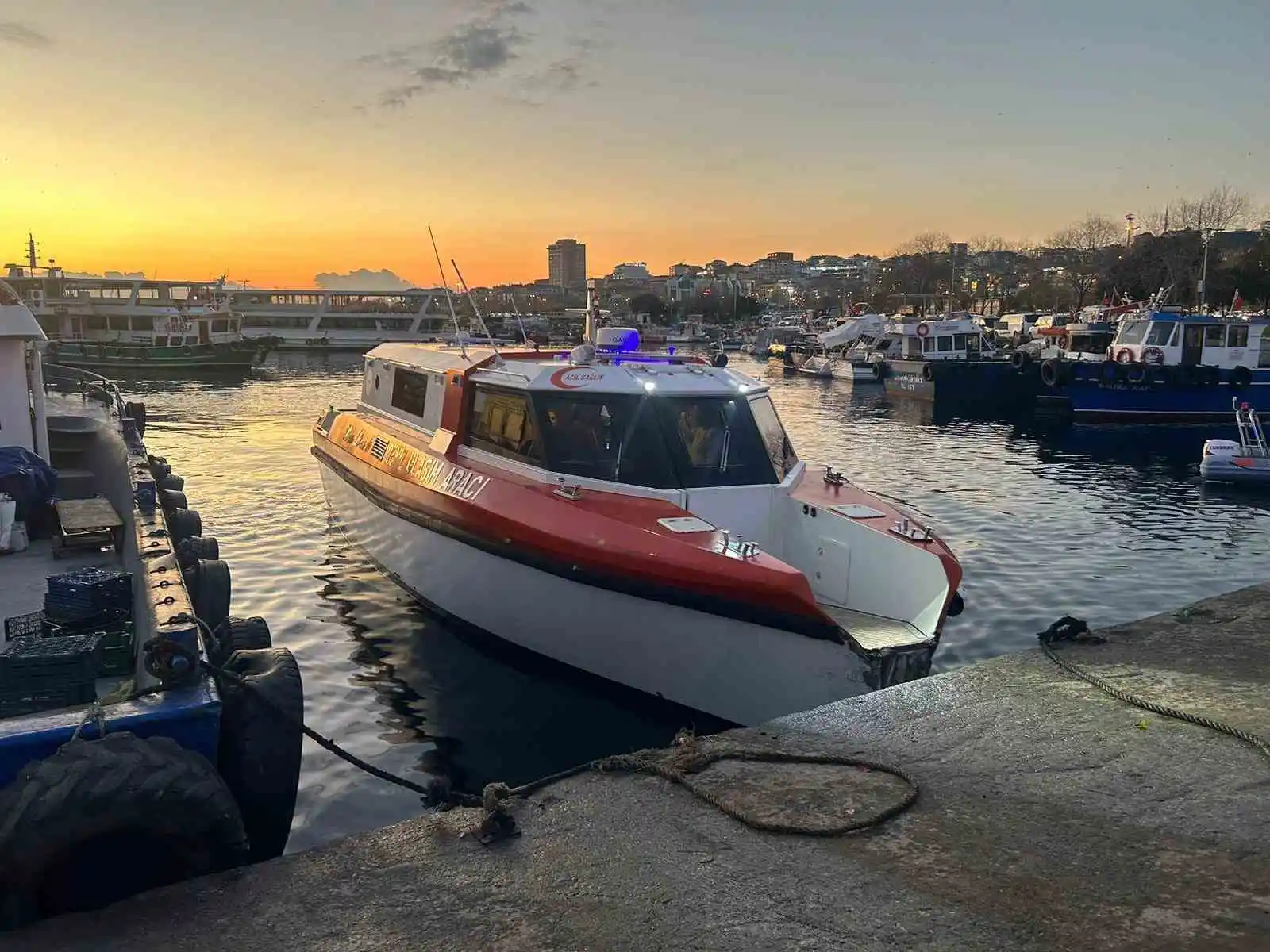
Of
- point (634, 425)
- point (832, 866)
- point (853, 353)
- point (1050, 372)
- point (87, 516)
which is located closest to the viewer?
point (832, 866)

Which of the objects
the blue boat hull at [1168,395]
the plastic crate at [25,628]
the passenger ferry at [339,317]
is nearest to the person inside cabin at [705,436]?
the plastic crate at [25,628]

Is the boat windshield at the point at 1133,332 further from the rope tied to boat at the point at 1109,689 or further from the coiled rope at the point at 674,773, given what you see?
the coiled rope at the point at 674,773

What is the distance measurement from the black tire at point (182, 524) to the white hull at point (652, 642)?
222 cm

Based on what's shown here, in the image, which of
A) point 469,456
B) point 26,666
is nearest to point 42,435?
point 469,456

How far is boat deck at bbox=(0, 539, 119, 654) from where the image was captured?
264 inches

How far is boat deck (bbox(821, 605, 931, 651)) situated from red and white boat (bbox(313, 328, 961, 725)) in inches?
1.0

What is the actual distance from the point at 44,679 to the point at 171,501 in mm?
4791

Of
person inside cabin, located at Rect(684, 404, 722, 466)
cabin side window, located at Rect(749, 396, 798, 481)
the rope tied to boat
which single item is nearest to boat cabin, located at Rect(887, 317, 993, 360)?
cabin side window, located at Rect(749, 396, 798, 481)

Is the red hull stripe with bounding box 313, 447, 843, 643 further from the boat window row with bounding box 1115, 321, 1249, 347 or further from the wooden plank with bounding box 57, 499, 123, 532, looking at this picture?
the boat window row with bounding box 1115, 321, 1249, 347

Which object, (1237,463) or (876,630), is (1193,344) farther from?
(876,630)

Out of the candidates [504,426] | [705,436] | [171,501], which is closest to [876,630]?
[705,436]

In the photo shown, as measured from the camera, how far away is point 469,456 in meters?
9.50

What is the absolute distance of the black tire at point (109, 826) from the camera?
3.71 m

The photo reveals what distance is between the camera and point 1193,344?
32.8 meters
